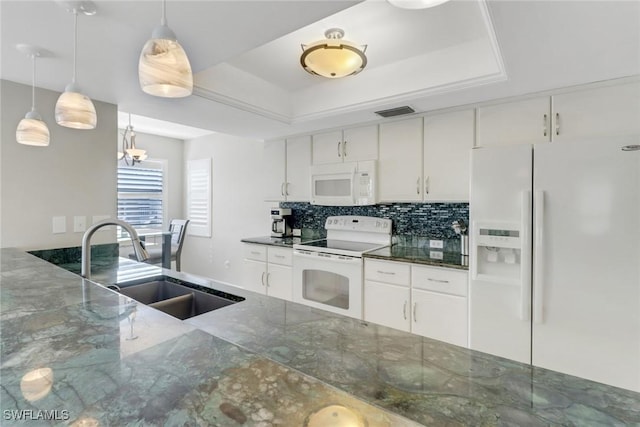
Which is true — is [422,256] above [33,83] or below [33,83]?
below

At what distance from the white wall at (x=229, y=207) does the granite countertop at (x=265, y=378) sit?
3405 mm

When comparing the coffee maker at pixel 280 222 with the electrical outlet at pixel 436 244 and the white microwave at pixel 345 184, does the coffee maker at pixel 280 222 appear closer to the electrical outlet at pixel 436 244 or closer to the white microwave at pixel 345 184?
the white microwave at pixel 345 184

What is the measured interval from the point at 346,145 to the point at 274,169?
1063 mm

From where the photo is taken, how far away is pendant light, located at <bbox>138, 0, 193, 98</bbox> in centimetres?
94

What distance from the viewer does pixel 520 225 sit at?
6.05 feet

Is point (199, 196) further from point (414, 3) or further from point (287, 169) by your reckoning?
point (414, 3)

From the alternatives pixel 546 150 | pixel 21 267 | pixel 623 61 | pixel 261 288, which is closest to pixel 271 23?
pixel 546 150

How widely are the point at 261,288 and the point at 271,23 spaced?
2721 millimetres

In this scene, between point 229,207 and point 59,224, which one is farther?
point 229,207

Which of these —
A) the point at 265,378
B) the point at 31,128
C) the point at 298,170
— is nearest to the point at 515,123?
the point at 298,170

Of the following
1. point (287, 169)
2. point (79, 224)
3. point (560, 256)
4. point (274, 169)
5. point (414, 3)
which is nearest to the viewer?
point (414, 3)

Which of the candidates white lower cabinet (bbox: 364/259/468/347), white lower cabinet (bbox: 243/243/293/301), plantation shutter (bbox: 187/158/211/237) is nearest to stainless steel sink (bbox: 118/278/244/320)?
white lower cabinet (bbox: 364/259/468/347)

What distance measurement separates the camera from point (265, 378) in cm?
63

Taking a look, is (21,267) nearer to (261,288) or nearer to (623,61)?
(261,288)
